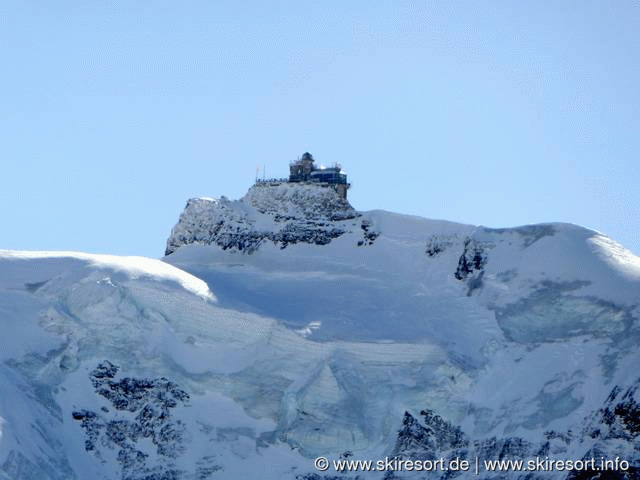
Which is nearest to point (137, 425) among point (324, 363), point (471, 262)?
point (324, 363)

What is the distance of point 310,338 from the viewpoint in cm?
14925

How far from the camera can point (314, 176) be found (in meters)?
172

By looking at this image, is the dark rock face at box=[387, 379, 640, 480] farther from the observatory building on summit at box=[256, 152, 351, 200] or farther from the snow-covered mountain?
the observatory building on summit at box=[256, 152, 351, 200]

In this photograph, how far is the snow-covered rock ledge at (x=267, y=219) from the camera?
164125mm

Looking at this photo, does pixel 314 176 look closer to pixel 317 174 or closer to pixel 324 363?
pixel 317 174

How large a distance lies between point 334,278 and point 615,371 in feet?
84.1

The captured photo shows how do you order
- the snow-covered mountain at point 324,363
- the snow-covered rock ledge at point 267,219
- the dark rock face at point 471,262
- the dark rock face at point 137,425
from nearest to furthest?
the snow-covered mountain at point 324,363, the dark rock face at point 137,425, the dark rock face at point 471,262, the snow-covered rock ledge at point 267,219

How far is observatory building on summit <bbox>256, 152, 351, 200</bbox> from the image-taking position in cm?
17000

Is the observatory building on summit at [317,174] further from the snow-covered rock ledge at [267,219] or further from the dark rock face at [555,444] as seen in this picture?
the dark rock face at [555,444]

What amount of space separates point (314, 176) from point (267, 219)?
24.5 feet

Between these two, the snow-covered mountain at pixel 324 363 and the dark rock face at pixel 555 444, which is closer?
the dark rock face at pixel 555 444

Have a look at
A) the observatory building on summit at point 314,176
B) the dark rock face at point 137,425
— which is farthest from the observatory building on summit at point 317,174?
the dark rock face at point 137,425

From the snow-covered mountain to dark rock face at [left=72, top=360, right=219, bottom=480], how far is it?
0.45 feet

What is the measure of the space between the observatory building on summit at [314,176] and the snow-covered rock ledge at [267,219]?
1531 millimetres
